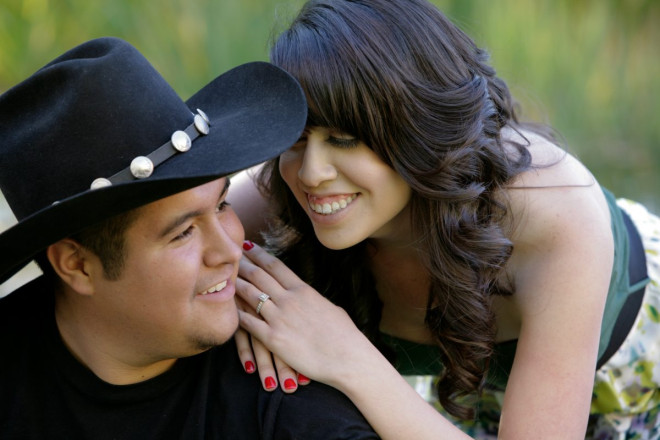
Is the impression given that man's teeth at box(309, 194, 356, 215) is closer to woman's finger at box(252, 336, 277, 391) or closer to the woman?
the woman

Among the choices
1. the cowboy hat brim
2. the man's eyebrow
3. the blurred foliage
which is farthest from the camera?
the blurred foliage

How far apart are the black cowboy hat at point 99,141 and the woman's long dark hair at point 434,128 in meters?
0.29

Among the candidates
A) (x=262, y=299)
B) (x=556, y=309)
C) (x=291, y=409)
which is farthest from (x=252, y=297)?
(x=556, y=309)

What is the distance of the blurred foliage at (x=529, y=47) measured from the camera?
15.8ft

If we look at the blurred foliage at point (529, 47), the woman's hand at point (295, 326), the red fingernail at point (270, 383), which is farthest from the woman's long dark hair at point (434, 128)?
the blurred foliage at point (529, 47)

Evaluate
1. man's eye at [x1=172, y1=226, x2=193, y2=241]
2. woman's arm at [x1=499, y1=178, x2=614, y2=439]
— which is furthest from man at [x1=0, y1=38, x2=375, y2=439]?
woman's arm at [x1=499, y1=178, x2=614, y2=439]

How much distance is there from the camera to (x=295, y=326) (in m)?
2.35

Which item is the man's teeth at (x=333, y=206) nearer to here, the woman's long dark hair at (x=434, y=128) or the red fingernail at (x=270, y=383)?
the woman's long dark hair at (x=434, y=128)

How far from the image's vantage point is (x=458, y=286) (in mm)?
2613

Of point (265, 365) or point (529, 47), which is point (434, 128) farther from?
point (529, 47)

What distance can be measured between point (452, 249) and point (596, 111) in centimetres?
340

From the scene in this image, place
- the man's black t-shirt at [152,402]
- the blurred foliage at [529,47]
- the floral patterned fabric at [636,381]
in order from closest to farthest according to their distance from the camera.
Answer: the man's black t-shirt at [152,402], the floral patterned fabric at [636,381], the blurred foliage at [529,47]

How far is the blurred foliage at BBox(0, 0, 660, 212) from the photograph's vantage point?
4.82 meters

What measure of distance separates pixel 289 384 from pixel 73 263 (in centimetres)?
61
